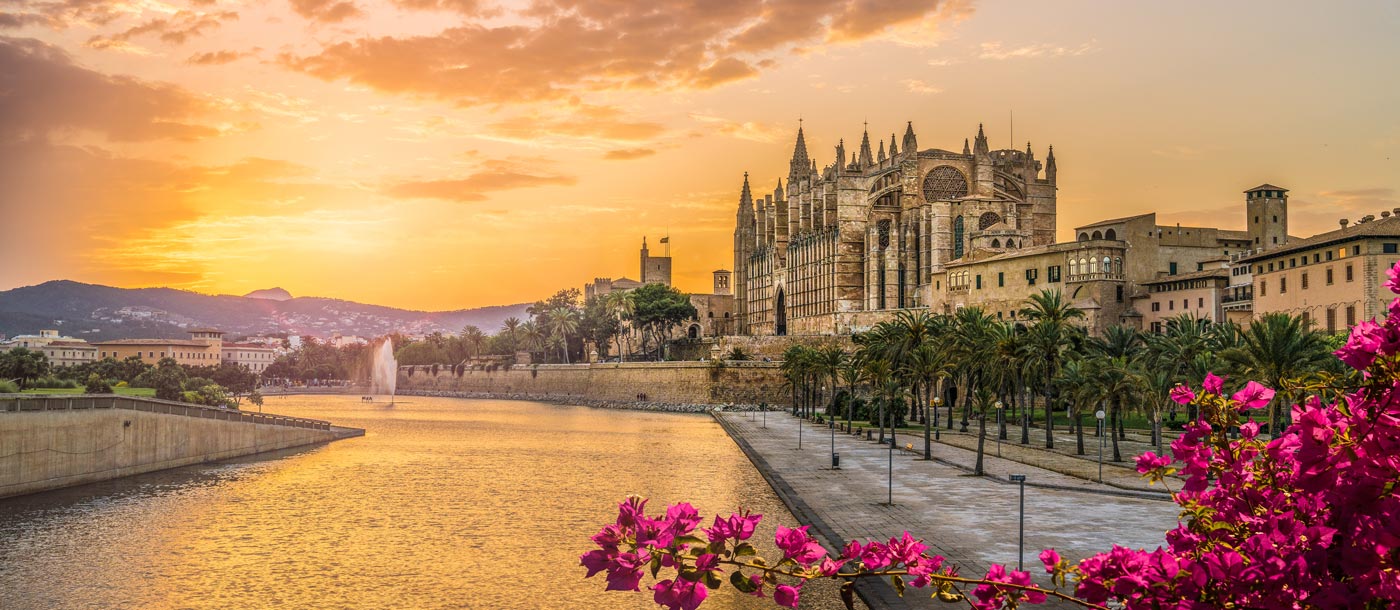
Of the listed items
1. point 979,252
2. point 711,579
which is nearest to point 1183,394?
point 711,579

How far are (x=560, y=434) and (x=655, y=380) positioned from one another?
1403 inches

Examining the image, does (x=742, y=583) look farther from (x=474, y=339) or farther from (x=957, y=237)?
(x=474, y=339)

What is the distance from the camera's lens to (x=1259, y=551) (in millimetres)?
4508

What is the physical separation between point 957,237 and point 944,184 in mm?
10490

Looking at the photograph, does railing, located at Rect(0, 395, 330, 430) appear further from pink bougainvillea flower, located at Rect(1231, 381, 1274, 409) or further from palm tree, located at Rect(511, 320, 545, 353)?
palm tree, located at Rect(511, 320, 545, 353)

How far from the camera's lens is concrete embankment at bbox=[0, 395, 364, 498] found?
122 ft

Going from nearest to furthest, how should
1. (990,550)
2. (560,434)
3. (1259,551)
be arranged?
(1259,551)
(990,550)
(560,434)

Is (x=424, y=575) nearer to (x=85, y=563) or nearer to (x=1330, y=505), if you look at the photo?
(x=85, y=563)

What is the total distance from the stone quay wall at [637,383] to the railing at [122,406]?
46059 millimetres

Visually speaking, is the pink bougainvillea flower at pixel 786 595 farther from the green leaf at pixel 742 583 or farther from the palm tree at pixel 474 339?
the palm tree at pixel 474 339

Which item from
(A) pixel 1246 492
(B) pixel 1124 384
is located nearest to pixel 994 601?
(A) pixel 1246 492

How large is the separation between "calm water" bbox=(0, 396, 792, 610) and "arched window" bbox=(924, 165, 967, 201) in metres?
55.9

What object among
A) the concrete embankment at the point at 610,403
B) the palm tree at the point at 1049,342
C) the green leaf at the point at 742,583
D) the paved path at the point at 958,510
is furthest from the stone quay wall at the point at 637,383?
the green leaf at the point at 742,583

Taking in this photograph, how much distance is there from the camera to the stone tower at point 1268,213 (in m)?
93.1
